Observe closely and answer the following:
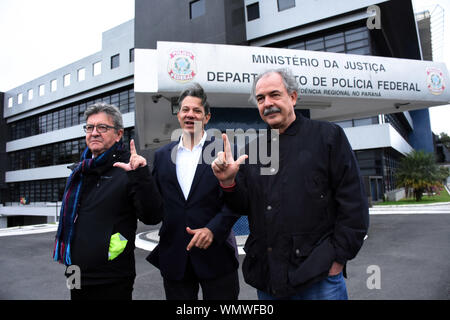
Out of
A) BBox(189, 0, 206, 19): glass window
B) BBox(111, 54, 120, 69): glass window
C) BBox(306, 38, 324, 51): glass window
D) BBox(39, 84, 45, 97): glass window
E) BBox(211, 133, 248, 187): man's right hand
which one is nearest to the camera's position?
BBox(211, 133, 248, 187): man's right hand

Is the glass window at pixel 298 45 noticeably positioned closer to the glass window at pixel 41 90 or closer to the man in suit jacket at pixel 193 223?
the man in suit jacket at pixel 193 223

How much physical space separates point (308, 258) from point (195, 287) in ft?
2.95

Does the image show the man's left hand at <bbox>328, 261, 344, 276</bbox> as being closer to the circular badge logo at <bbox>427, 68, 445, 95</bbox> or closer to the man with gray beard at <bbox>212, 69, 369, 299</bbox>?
the man with gray beard at <bbox>212, 69, 369, 299</bbox>

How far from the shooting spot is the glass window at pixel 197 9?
1489 cm

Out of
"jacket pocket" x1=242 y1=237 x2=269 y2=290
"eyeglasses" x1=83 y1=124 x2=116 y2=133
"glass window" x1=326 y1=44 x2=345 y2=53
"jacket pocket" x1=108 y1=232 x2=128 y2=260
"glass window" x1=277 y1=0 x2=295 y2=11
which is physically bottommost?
"jacket pocket" x1=242 y1=237 x2=269 y2=290

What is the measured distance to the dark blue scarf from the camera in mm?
1846

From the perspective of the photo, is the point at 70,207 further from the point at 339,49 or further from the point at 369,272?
the point at 339,49

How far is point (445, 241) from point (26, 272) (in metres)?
8.65

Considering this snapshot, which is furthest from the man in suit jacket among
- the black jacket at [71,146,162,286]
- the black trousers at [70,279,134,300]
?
the black trousers at [70,279,134,300]

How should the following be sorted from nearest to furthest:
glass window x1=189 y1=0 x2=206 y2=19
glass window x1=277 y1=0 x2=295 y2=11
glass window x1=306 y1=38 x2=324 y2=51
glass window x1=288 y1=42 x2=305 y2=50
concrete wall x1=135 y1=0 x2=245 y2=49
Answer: concrete wall x1=135 y1=0 x2=245 y2=49, glass window x1=189 y1=0 x2=206 y2=19, glass window x1=277 y1=0 x2=295 y2=11, glass window x1=306 y1=38 x2=324 y2=51, glass window x1=288 y1=42 x2=305 y2=50

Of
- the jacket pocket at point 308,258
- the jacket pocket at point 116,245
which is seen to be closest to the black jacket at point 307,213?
the jacket pocket at point 308,258

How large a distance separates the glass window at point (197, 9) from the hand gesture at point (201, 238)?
51.6 ft

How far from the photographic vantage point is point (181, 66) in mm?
5156

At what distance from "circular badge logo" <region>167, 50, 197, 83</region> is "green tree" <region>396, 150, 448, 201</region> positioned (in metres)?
19.9
